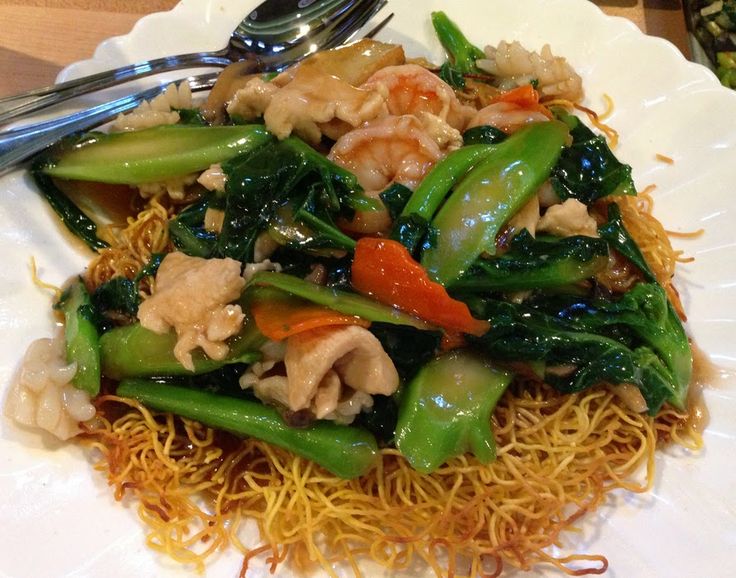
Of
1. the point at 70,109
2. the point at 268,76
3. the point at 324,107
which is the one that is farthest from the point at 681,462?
the point at 70,109

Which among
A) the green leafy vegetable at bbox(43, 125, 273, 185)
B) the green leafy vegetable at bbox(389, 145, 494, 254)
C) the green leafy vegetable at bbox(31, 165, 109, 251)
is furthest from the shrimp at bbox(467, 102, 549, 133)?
the green leafy vegetable at bbox(31, 165, 109, 251)

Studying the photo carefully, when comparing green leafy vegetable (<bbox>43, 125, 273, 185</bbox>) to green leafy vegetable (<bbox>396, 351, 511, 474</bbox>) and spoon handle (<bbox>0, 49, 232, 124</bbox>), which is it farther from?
green leafy vegetable (<bbox>396, 351, 511, 474</bbox>)

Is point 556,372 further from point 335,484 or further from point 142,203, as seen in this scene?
point 142,203

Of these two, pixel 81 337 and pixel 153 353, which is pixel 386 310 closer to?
pixel 153 353

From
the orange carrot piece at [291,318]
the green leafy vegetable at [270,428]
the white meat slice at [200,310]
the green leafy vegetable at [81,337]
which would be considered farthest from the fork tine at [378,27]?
the green leafy vegetable at [270,428]

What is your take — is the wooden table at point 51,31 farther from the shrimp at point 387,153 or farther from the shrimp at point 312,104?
the shrimp at point 387,153

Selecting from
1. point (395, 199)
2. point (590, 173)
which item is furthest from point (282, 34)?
point (590, 173)

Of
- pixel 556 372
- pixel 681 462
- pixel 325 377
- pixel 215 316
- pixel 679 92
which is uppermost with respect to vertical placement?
pixel 679 92
